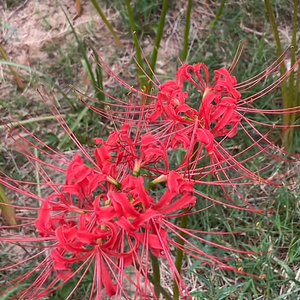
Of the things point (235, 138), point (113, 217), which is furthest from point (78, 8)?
point (113, 217)

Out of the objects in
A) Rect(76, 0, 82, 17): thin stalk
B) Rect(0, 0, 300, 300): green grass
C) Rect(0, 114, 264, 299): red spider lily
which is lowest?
Rect(0, 0, 300, 300): green grass

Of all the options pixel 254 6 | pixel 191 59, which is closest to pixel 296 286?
Result: pixel 191 59

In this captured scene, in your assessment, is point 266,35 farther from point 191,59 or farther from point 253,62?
point 191,59

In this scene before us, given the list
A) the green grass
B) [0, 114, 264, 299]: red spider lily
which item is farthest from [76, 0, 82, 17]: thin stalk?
[0, 114, 264, 299]: red spider lily

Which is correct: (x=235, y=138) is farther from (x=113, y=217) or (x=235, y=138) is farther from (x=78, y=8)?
(x=78, y=8)

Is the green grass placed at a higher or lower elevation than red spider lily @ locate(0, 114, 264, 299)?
lower

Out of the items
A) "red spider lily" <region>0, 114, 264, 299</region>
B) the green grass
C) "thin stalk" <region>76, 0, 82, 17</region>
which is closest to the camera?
"red spider lily" <region>0, 114, 264, 299</region>

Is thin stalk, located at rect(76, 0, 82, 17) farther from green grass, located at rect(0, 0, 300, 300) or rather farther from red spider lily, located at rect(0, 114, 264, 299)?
red spider lily, located at rect(0, 114, 264, 299)

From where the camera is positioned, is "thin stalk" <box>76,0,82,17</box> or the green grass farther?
"thin stalk" <box>76,0,82,17</box>
